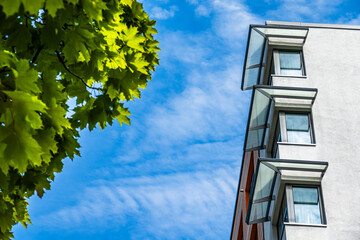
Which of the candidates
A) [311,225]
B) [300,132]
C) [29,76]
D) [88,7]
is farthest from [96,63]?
[300,132]

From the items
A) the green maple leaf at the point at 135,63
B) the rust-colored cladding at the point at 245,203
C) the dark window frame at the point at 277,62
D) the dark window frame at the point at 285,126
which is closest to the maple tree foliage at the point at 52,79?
the green maple leaf at the point at 135,63

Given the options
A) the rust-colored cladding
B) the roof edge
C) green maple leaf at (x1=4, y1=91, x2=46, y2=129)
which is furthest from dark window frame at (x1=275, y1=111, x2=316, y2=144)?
green maple leaf at (x1=4, y1=91, x2=46, y2=129)

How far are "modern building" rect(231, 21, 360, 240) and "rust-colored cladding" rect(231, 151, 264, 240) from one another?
34cm

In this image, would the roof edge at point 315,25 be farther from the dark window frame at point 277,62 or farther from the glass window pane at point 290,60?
the glass window pane at point 290,60

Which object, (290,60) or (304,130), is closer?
(304,130)

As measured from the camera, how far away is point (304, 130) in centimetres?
1714

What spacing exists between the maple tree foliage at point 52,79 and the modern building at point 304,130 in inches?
400

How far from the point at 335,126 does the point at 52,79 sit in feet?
46.1

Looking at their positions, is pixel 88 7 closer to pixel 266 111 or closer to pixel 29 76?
pixel 29 76

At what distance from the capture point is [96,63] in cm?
496

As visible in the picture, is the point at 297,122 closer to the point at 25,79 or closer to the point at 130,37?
the point at 130,37

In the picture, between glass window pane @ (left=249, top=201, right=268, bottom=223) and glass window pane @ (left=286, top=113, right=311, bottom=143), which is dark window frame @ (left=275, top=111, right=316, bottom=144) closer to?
glass window pane @ (left=286, top=113, right=311, bottom=143)

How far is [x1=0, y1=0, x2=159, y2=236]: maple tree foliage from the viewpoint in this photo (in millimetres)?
3246

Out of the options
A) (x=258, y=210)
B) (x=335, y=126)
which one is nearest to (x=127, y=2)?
(x=335, y=126)
